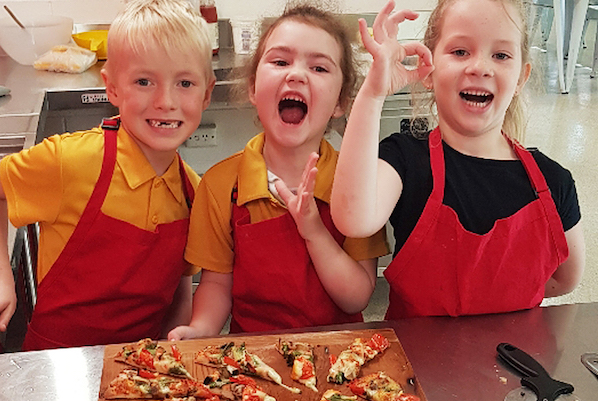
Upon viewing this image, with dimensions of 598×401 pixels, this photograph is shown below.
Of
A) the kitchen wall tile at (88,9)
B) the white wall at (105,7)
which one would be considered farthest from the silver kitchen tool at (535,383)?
the kitchen wall tile at (88,9)

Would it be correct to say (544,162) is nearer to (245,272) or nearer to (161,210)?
(245,272)

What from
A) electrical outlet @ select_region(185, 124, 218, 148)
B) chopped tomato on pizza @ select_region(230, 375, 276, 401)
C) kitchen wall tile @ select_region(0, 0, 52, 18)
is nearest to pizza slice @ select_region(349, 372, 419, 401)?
chopped tomato on pizza @ select_region(230, 375, 276, 401)

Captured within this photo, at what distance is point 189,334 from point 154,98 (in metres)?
0.45

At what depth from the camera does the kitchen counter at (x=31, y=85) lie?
1828 mm

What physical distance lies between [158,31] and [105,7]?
69.1 inches

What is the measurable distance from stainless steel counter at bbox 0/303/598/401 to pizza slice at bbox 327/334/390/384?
5cm

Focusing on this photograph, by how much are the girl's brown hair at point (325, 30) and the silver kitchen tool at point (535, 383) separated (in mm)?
620

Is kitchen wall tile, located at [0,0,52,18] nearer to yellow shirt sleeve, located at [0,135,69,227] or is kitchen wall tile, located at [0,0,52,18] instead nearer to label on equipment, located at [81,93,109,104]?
label on equipment, located at [81,93,109,104]

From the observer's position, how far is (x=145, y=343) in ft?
3.21

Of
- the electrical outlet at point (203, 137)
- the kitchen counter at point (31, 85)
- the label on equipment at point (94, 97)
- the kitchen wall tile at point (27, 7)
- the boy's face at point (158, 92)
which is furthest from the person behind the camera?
the kitchen wall tile at point (27, 7)

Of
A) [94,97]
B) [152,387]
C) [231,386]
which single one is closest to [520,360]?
[231,386]

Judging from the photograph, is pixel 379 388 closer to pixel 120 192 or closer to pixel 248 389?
pixel 248 389

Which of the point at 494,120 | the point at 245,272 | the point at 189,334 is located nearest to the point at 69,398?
the point at 189,334

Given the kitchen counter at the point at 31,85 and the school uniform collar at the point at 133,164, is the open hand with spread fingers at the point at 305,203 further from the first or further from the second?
the kitchen counter at the point at 31,85
